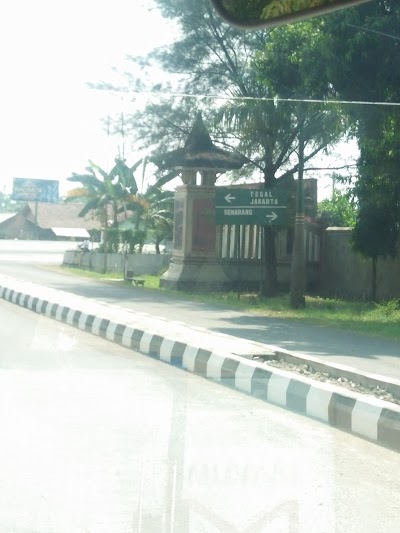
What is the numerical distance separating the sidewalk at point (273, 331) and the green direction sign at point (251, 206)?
251cm

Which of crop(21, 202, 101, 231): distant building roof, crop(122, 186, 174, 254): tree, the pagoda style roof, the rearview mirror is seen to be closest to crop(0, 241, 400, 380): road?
the pagoda style roof

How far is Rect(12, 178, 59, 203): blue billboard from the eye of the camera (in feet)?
241

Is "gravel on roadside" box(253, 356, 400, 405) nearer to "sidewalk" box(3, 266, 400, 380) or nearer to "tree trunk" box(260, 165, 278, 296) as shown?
"sidewalk" box(3, 266, 400, 380)

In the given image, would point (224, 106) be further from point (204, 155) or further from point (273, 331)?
point (273, 331)

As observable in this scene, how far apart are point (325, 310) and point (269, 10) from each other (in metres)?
18.9

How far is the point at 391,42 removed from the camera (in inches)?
701

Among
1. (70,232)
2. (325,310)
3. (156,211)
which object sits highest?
(156,211)

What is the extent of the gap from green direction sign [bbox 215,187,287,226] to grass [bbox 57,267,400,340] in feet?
6.82

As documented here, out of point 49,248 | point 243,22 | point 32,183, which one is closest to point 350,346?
point 243,22

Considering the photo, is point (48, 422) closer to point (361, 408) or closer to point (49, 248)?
point (361, 408)

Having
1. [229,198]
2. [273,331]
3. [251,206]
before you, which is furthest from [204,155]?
[273,331]

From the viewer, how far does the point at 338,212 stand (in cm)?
→ 3809

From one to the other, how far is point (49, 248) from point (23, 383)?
54055 mm

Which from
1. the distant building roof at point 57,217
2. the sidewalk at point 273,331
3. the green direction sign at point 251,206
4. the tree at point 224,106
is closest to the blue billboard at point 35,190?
the distant building roof at point 57,217
